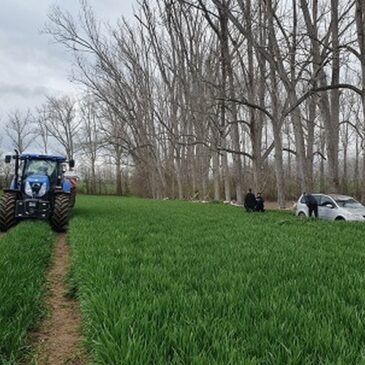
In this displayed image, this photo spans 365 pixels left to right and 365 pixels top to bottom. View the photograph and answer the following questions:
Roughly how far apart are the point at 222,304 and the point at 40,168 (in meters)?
11.6


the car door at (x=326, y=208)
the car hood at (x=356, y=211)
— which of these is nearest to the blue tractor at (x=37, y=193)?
the car door at (x=326, y=208)

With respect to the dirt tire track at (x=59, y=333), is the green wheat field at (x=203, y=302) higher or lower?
higher

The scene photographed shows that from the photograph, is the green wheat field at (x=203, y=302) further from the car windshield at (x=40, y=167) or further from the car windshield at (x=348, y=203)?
the car windshield at (x=348, y=203)

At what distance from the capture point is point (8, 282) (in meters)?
4.67

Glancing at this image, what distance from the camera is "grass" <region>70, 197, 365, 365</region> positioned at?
263 centimetres

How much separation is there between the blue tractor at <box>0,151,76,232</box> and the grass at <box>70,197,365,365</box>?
5451 millimetres

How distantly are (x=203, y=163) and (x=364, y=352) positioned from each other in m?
30.0

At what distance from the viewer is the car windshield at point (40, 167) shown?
13523 millimetres

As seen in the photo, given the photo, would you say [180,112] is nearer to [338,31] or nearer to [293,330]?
[338,31]

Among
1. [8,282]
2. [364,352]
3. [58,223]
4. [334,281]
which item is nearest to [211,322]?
[364,352]

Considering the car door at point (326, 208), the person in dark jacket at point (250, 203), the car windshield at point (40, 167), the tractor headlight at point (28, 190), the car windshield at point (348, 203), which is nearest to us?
the tractor headlight at point (28, 190)

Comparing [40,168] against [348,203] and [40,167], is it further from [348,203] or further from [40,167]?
[348,203]

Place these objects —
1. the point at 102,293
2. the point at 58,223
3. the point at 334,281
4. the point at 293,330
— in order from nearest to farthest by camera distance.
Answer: the point at 293,330, the point at 102,293, the point at 334,281, the point at 58,223

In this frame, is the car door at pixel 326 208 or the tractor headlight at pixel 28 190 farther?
the car door at pixel 326 208
